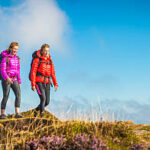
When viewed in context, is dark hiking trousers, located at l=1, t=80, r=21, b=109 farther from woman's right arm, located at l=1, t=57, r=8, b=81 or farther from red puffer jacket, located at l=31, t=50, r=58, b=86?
red puffer jacket, located at l=31, t=50, r=58, b=86

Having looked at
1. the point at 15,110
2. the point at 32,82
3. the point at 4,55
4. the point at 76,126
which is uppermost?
the point at 4,55

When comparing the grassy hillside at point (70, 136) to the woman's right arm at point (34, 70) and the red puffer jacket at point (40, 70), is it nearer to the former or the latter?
the woman's right arm at point (34, 70)

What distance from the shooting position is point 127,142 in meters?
7.41

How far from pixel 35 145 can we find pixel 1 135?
261cm

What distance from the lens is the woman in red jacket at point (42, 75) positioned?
9.91 metres

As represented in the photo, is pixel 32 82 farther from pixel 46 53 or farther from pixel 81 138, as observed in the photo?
pixel 81 138

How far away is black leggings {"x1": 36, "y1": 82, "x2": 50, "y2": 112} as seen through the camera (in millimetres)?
9898

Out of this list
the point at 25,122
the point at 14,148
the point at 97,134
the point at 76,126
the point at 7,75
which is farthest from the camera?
the point at 7,75

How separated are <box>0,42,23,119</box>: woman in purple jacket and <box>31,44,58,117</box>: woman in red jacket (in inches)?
27.5

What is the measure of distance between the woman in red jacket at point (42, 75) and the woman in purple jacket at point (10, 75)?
698mm

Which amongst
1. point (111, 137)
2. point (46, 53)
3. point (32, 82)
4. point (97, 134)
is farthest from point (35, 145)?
point (46, 53)

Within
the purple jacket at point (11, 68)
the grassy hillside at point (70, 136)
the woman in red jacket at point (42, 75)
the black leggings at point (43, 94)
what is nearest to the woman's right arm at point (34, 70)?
the woman in red jacket at point (42, 75)

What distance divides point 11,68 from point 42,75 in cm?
125

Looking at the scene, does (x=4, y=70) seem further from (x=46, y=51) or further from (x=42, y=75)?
(x=46, y=51)
